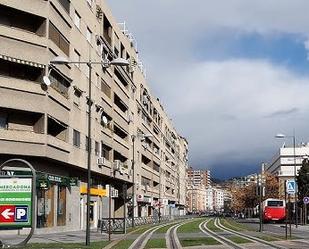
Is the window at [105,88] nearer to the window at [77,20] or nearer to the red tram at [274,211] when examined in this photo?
the window at [77,20]

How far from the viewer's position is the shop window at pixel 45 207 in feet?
142

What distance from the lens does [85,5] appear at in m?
53.7

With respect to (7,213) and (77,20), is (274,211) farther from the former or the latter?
(7,213)

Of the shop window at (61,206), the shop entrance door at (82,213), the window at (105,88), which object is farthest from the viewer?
the window at (105,88)

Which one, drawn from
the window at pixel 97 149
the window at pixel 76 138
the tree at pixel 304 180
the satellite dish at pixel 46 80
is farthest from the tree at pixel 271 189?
the satellite dish at pixel 46 80

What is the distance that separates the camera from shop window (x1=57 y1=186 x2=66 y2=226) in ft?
158

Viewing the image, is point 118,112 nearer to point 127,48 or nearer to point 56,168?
point 127,48

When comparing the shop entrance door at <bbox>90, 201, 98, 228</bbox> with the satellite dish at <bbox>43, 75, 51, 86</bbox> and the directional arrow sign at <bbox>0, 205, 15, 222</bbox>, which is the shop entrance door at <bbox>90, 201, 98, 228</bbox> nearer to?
the satellite dish at <bbox>43, 75, 51, 86</bbox>

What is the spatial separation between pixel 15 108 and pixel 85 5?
56.0 ft

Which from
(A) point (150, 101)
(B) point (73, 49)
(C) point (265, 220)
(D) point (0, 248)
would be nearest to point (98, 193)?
(B) point (73, 49)

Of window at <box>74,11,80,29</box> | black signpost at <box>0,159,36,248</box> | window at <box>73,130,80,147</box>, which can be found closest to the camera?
black signpost at <box>0,159,36,248</box>

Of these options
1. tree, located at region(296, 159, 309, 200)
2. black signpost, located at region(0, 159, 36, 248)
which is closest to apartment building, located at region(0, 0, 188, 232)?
black signpost, located at region(0, 159, 36, 248)

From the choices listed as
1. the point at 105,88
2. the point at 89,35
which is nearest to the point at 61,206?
the point at 89,35

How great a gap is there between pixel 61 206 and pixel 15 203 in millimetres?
31888
